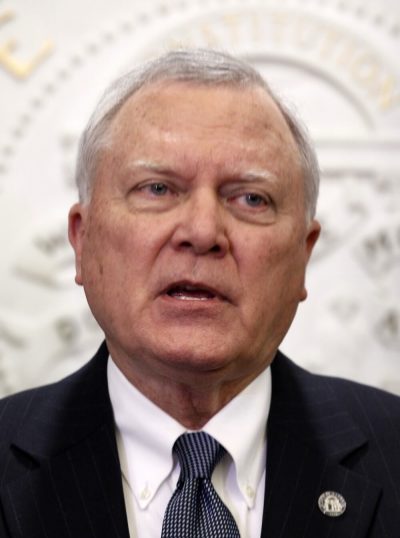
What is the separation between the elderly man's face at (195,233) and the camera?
4.77 feet

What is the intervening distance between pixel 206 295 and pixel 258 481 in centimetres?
35

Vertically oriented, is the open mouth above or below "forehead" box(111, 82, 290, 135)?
below

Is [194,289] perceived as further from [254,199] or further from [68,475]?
[68,475]

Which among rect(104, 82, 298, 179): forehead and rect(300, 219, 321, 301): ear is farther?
rect(300, 219, 321, 301): ear

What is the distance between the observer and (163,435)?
5.04ft

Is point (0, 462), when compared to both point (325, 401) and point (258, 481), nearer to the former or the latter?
point (258, 481)

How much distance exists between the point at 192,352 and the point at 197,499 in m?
0.24

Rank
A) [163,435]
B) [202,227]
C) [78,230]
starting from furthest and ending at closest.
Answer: [78,230]
[163,435]
[202,227]

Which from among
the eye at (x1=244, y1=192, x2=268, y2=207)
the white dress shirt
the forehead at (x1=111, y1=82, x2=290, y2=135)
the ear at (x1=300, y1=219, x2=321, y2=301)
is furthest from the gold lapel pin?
the forehead at (x1=111, y1=82, x2=290, y2=135)

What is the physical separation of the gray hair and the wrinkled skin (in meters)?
0.02

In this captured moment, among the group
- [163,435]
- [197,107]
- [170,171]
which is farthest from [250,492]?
[197,107]

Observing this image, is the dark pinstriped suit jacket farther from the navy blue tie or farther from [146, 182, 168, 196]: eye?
[146, 182, 168, 196]: eye

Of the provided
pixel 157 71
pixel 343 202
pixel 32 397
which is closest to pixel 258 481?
pixel 32 397

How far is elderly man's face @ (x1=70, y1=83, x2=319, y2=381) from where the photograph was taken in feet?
4.77
